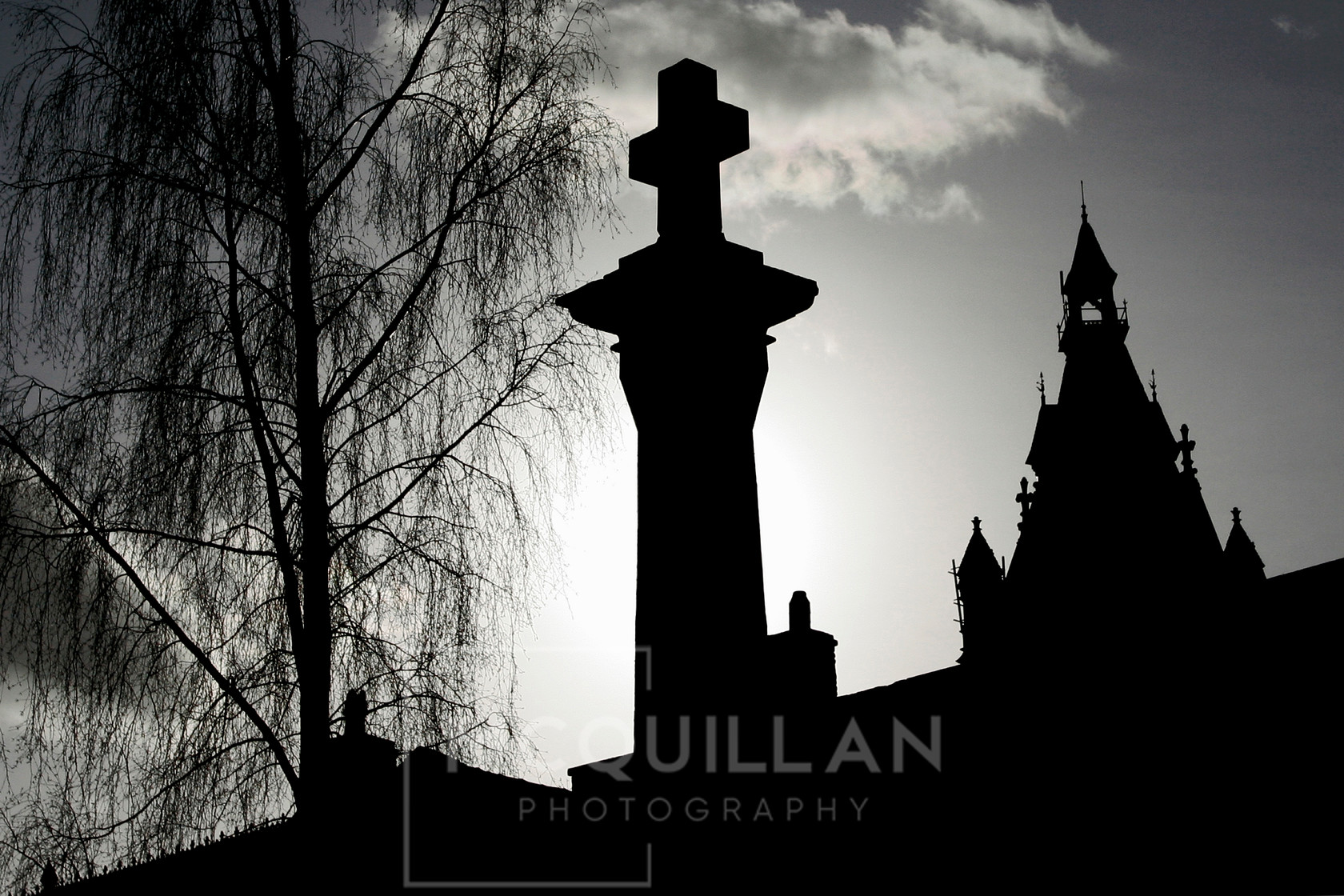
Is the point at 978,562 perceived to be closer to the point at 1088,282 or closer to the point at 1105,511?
the point at 1105,511

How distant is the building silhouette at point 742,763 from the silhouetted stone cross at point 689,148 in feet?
0.05

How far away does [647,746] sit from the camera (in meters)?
6.17

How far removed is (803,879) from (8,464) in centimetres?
460

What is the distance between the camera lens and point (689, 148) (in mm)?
7172

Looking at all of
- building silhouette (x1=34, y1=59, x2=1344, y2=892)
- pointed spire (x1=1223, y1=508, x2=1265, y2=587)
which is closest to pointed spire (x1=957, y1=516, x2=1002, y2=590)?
pointed spire (x1=1223, y1=508, x2=1265, y2=587)

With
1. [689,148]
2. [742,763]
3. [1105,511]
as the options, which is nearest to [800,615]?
[742,763]

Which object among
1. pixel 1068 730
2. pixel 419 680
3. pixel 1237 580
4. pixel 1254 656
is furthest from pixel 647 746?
pixel 1237 580

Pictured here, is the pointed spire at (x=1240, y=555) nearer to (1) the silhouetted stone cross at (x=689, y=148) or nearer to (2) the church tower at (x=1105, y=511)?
(2) the church tower at (x=1105, y=511)

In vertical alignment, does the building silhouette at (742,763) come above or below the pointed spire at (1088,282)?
below

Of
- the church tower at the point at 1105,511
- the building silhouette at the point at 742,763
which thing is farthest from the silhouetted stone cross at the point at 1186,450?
the building silhouette at the point at 742,763

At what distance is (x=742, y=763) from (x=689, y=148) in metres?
3.33

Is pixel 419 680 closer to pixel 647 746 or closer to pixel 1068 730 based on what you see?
pixel 647 746

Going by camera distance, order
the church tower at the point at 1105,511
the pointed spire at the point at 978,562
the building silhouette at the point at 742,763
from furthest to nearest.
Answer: the pointed spire at the point at 978,562, the church tower at the point at 1105,511, the building silhouette at the point at 742,763

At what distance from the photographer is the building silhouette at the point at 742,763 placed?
614cm
